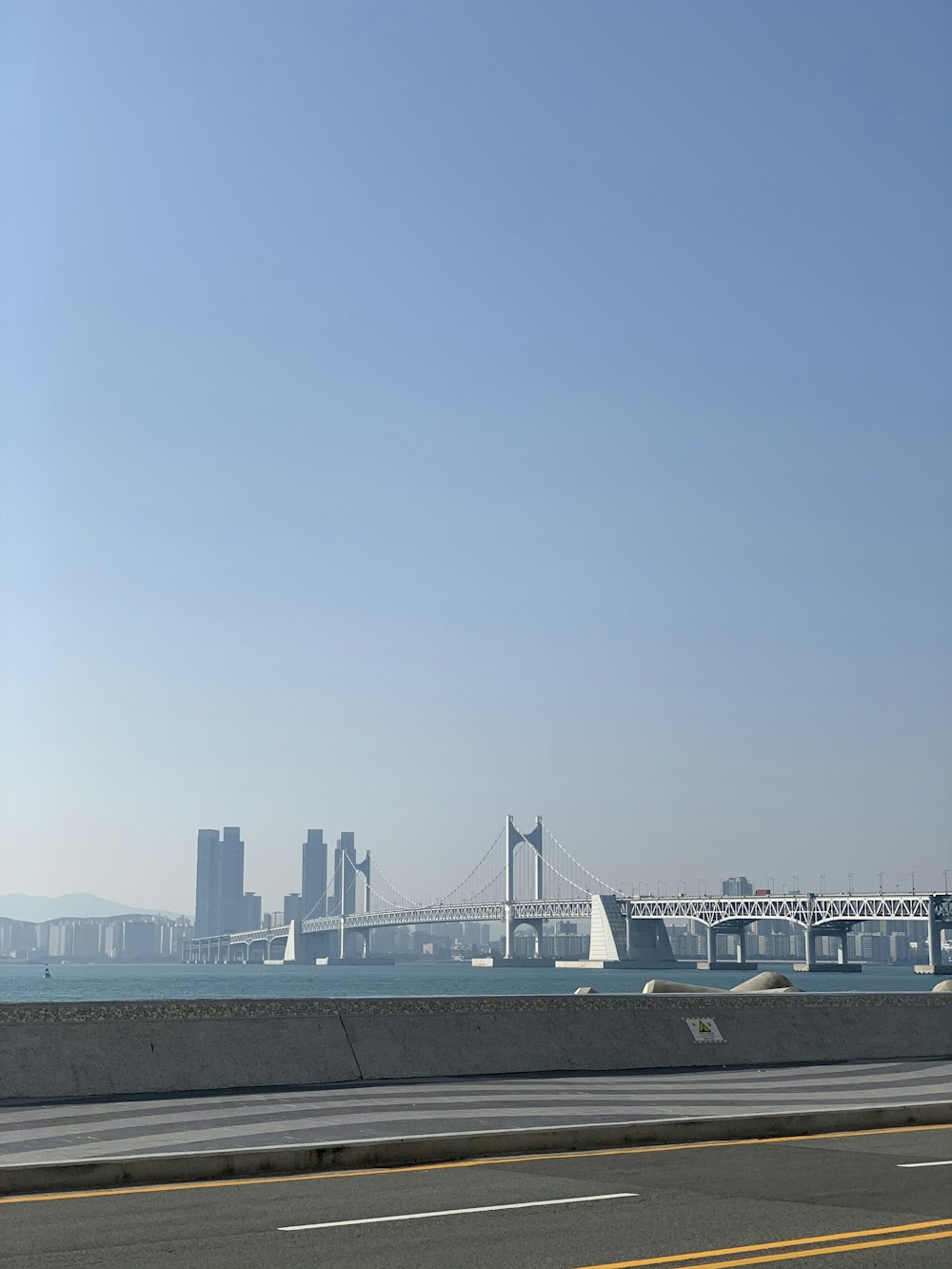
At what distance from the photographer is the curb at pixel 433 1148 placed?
1073 centimetres

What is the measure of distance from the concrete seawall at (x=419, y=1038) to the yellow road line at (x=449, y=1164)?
5620mm

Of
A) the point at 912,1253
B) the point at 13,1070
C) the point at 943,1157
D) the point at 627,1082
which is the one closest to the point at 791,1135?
the point at 943,1157

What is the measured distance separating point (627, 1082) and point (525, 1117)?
3.97 meters

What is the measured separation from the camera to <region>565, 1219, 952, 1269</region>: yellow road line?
25.3 feet

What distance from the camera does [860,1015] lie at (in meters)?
22.6

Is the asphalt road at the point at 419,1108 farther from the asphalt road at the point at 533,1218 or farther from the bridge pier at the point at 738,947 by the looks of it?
the bridge pier at the point at 738,947

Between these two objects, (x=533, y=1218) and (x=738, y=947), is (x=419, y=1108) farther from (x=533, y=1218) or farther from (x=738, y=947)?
(x=738, y=947)

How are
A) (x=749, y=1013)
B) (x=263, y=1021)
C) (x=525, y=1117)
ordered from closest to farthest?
(x=525, y=1117), (x=263, y=1021), (x=749, y=1013)

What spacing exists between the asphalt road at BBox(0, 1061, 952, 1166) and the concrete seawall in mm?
678

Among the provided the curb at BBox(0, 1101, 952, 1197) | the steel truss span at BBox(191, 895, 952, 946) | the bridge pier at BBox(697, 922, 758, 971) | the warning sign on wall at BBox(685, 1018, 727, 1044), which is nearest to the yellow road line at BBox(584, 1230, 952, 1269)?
the curb at BBox(0, 1101, 952, 1197)

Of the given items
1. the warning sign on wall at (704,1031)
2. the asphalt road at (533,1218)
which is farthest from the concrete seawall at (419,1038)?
the asphalt road at (533,1218)

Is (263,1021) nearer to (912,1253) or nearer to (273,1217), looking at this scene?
(273,1217)

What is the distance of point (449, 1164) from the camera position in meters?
11.8

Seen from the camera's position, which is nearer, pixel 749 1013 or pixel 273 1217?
pixel 273 1217
